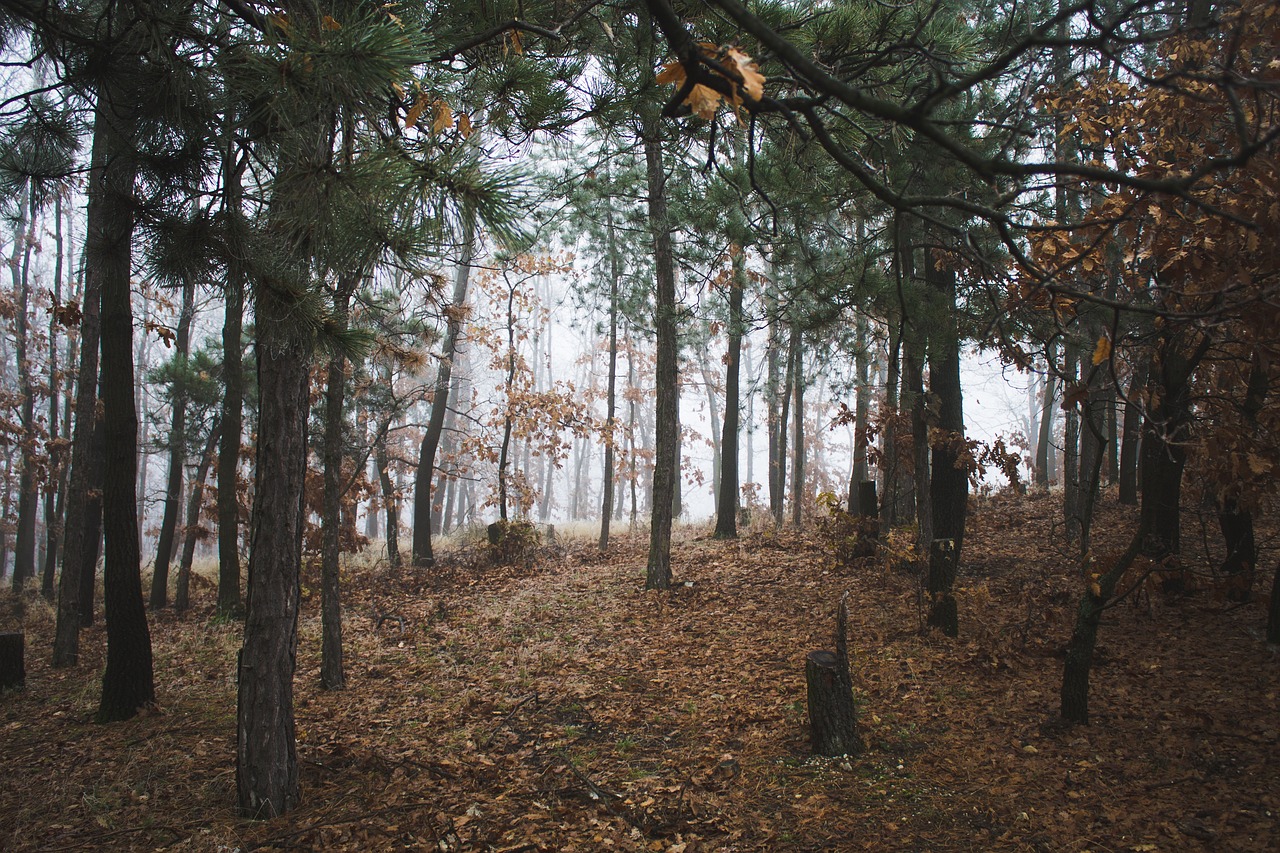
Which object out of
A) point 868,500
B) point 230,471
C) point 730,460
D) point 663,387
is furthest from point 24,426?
point 868,500

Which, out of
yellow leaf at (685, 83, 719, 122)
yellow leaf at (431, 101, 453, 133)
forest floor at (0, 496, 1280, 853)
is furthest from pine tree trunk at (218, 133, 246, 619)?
yellow leaf at (685, 83, 719, 122)

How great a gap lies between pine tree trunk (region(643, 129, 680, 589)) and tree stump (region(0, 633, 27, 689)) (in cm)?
677

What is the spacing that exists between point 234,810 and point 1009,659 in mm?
5636

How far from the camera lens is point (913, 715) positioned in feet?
16.2

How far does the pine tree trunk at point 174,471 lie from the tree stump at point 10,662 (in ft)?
13.7

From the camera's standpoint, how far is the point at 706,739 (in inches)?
189

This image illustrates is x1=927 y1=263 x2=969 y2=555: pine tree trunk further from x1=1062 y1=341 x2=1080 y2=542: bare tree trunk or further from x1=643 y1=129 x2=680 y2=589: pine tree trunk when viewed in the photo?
x1=643 y1=129 x2=680 y2=589: pine tree trunk

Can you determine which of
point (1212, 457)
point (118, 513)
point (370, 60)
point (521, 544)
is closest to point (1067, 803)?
point (1212, 457)

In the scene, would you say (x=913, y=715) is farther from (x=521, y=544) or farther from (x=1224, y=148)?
(x=521, y=544)

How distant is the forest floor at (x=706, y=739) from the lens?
369cm

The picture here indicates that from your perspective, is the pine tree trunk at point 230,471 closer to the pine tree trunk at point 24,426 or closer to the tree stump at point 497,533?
the tree stump at point 497,533

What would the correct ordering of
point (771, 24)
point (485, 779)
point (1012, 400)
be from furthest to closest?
1. point (1012, 400)
2. point (485, 779)
3. point (771, 24)

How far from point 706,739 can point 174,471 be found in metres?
12.3

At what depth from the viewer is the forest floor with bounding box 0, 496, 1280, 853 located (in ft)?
12.1
